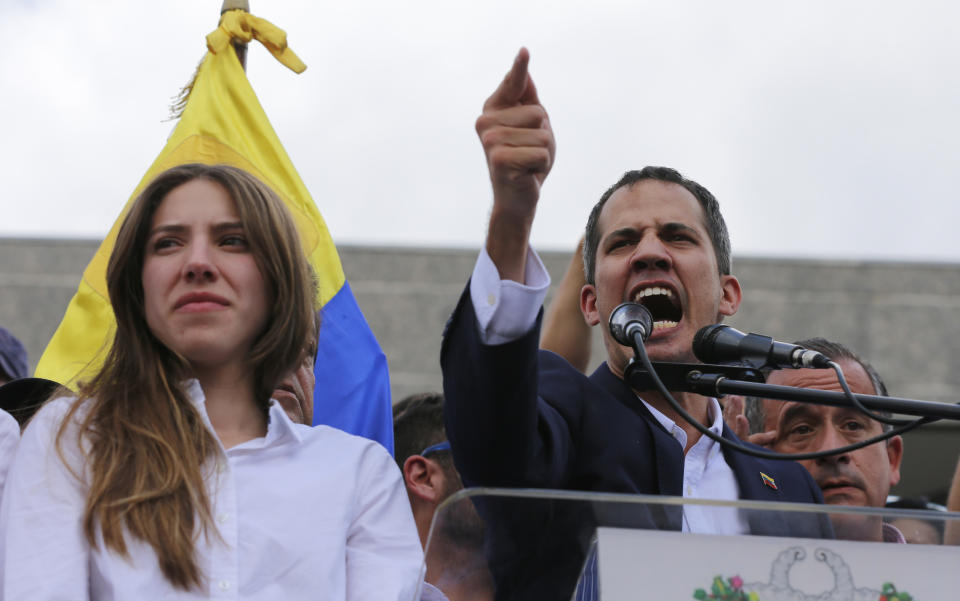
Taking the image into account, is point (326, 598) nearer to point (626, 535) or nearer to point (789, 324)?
point (626, 535)

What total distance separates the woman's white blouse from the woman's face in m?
0.11

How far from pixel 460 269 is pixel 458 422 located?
11468mm

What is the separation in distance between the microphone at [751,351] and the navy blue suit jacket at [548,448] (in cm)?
29

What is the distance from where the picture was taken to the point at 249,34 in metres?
4.04

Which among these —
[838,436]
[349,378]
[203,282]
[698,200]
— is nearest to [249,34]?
[349,378]

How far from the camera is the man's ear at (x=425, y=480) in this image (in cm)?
349

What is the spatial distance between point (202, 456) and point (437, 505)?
0.53m

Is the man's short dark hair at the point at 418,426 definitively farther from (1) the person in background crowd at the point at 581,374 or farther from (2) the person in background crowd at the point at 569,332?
(1) the person in background crowd at the point at 581,374

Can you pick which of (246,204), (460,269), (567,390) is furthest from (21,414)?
(460,269)

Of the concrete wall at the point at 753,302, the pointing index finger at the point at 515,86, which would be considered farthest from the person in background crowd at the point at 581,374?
the concrete wall at the point at 753,302

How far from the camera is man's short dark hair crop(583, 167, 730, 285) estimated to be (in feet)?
9.86

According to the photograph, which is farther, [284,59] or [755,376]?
[284,59]

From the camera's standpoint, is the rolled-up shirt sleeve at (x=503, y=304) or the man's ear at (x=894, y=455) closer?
the rolled-up shirt sleeve at (x=503, y=304)

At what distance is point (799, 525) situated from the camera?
154 centimetres
